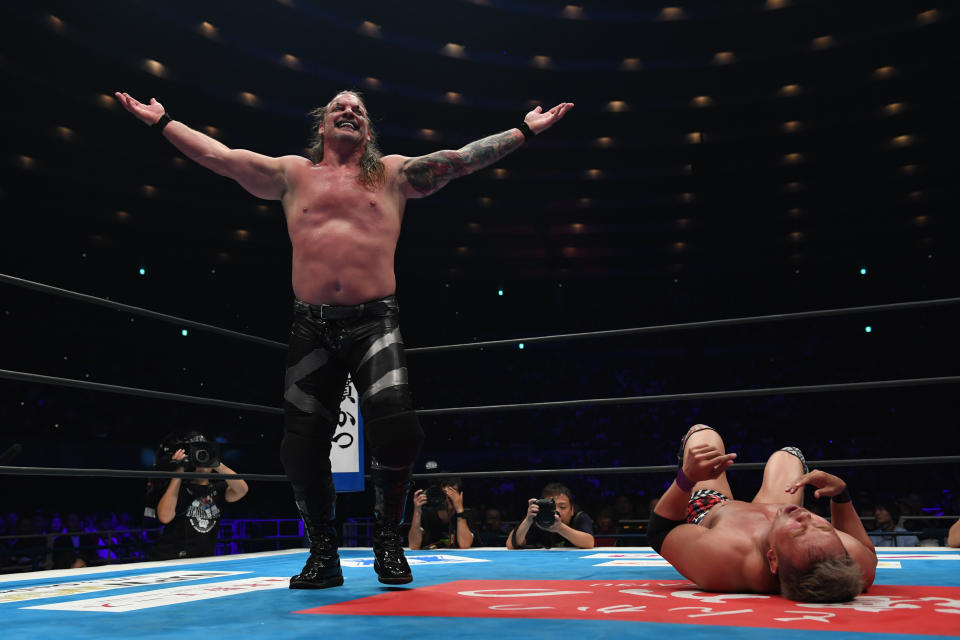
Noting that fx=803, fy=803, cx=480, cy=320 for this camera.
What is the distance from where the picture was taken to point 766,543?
1562 mm

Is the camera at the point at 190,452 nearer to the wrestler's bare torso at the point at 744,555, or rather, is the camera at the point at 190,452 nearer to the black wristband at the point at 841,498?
the wrestler's bare torso at the point at 744,555

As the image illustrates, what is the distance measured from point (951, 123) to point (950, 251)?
273cm

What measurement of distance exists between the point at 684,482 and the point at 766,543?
221mm

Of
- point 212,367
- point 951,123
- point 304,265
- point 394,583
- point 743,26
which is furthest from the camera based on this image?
point 212,367

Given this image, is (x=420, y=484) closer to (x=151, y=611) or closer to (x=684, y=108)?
(x=684, y=108)

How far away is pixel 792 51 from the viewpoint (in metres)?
8.29

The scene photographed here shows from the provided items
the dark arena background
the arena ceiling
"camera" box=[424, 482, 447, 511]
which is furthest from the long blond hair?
the arena ceiling

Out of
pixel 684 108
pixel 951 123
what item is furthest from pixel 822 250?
pixel 684 108

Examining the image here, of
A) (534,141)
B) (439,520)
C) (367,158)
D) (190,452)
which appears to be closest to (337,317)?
(367,158)

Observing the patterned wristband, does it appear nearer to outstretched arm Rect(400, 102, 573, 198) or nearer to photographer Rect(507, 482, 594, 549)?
outstretched arm Rect(400, 102, 573, 198)

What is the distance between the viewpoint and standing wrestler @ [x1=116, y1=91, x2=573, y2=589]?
184 cm

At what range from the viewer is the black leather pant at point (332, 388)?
1.83 metres

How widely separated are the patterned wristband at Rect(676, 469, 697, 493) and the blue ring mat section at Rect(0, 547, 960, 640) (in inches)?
10.6

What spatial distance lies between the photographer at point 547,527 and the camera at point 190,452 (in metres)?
1.17
